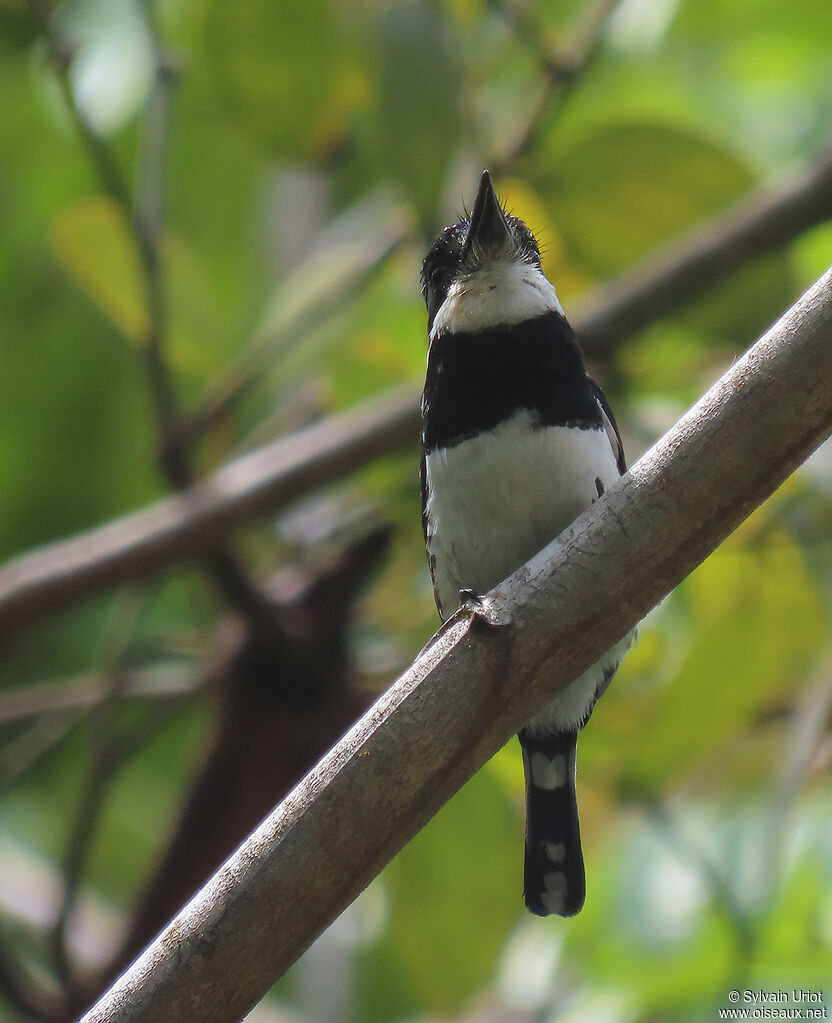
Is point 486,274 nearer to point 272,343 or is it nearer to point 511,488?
point 511,488

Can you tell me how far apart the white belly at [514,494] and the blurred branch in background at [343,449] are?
412 millimetres

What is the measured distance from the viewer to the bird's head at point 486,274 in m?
2.52

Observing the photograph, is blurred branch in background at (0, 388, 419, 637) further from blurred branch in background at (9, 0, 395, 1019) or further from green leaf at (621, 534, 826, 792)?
green leaf at (621, 534, 826, 792)

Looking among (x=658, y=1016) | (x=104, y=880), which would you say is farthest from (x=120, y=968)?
(x=104, y=880)

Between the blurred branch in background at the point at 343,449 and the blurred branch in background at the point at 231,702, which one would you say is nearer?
the blurred branch in background at the point at 343,449

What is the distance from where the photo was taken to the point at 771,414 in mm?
1504

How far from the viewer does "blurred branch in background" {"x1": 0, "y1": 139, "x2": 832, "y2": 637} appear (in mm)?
2709

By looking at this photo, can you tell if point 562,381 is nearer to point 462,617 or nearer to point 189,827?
point 462,617

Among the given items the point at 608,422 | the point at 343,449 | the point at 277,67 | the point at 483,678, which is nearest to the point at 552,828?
the point at 608,422

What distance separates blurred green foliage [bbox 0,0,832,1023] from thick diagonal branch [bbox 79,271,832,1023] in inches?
43.5

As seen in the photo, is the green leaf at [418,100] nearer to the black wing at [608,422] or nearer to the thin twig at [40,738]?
the black wing at [608,422]

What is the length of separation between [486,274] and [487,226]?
9 cm

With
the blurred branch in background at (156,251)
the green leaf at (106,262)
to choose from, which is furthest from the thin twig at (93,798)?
the green leaf at (106,262)

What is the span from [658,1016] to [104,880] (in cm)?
228
